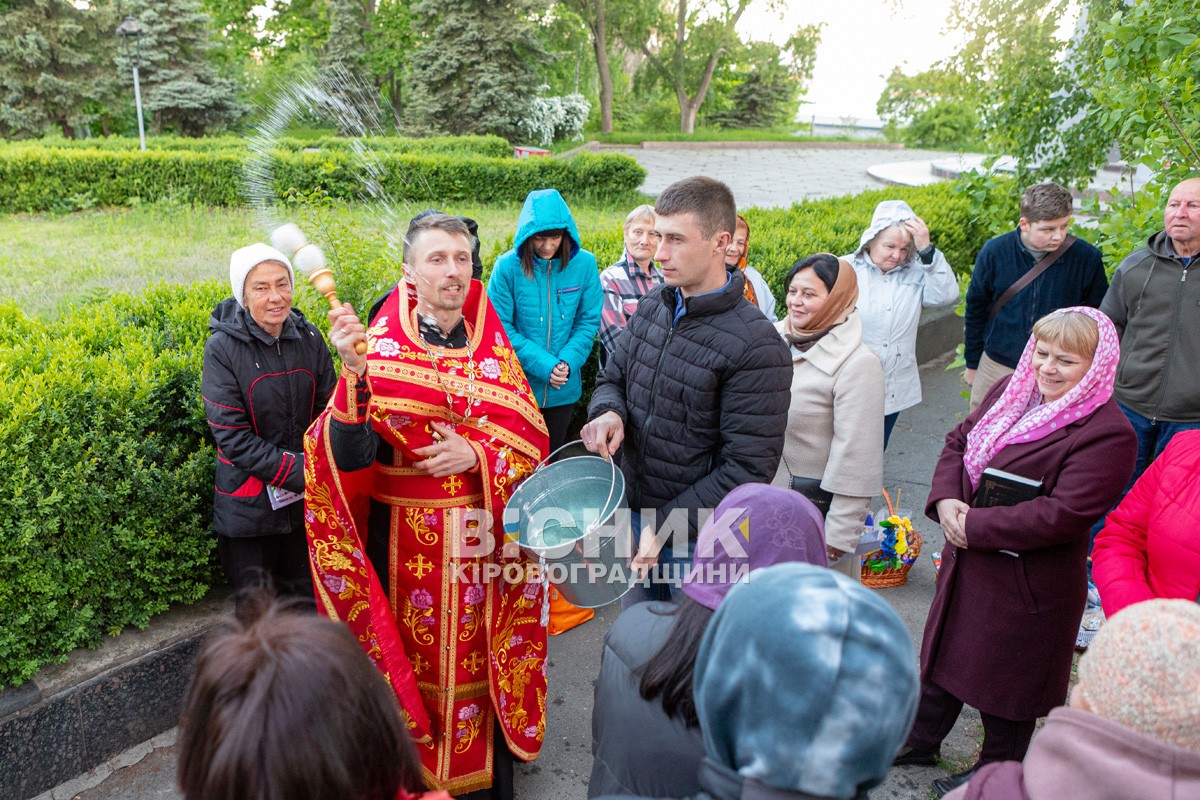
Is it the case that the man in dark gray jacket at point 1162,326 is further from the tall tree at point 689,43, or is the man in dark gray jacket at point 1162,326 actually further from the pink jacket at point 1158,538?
the tall tree at point 689,43

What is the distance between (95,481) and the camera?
10.7 ft

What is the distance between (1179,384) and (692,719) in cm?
395

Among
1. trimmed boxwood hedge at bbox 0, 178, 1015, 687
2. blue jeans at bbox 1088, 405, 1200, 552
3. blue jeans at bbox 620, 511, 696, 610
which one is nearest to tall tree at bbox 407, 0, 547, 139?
trimmed boxwood hedge at bbox 0, 178, 1015, 687

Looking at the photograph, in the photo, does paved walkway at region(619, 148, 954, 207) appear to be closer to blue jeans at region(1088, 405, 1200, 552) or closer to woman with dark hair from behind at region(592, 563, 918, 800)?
blue jeans at region(1088, 405, 1200, 552)

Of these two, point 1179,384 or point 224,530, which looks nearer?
point 224,530

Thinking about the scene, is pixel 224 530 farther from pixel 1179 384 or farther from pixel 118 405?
pixel 1179 384

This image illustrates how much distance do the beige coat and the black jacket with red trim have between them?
1.92m

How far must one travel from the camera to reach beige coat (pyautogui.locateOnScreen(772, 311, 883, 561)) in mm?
3408

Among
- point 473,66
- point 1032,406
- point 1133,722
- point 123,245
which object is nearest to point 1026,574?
point 1032,406

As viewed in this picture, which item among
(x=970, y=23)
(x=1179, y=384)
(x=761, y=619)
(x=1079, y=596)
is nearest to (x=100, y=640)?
(x=761, y=619)

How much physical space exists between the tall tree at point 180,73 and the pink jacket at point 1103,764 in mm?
25531

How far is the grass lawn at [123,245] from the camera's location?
8.23 meters

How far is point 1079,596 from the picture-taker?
121 inches

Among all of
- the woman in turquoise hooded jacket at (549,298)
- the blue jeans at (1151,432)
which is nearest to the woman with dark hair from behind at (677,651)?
the woman in turquoise hooded jacket at (549,298)
